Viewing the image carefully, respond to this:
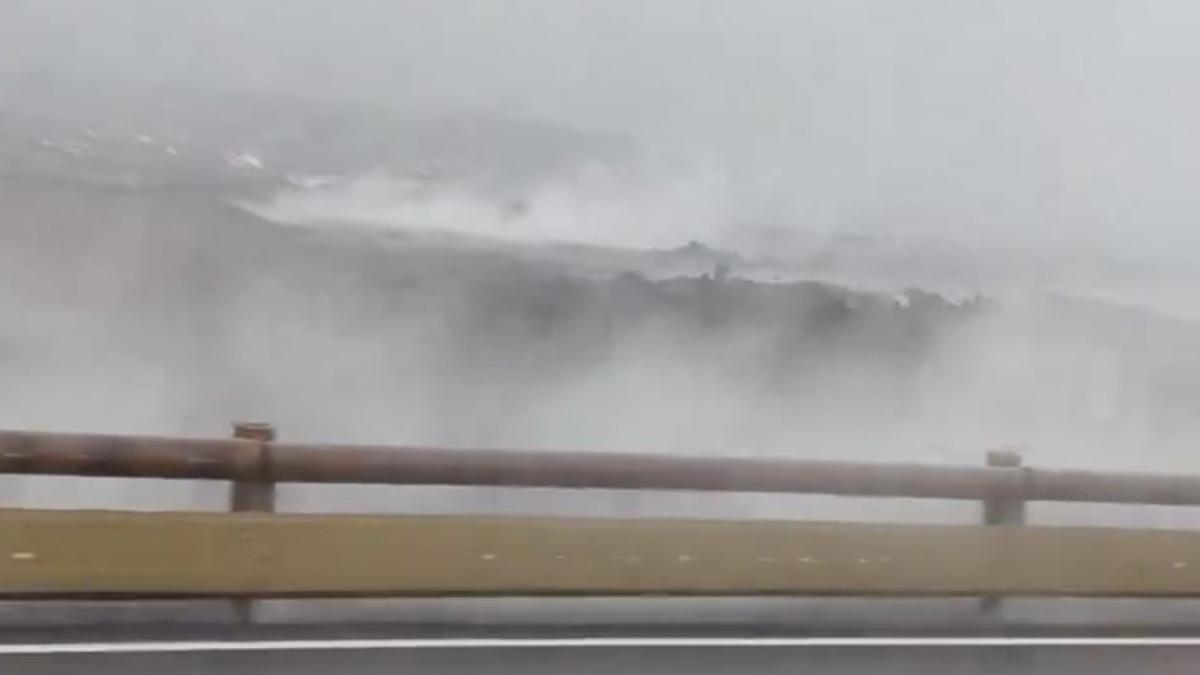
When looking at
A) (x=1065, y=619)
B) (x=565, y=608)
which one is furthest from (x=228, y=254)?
(x=1065, y=619)

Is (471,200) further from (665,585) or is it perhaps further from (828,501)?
(665,585)

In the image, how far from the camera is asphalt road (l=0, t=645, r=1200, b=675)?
615 centimetres

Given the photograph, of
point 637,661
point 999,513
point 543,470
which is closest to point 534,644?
point 637,661

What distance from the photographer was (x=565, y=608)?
756 centimetres

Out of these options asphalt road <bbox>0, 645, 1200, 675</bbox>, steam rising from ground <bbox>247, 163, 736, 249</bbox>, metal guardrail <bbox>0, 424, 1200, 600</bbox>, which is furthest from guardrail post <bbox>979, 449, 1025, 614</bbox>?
steam rising from ground <bbox>247, 163, 736, 249</bbox>

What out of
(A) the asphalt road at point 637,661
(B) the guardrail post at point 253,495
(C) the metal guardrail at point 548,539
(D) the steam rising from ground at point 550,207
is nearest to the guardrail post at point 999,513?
(C) the metal guardrail at point 548,539

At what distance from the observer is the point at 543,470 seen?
7277 millimetres

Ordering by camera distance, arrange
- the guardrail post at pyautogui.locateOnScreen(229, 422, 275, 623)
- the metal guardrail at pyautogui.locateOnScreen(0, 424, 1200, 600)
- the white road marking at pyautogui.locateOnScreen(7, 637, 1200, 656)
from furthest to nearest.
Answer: the guardrail post at pyautogui.locateOnScreen(229, 422, 275, 623), the metal guardrail at pyautogui.locateOnScreen(0, 424, 1200, 600), the white road marking at pyautogui.locateOnScreen(7, 637, 1200, 656)

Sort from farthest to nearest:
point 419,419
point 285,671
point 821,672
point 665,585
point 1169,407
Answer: point 1169,407 → point 419,419 → point 665,585 → point 821,672 → point 285,671

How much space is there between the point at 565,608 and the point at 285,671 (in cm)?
181

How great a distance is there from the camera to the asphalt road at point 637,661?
615 centimetres

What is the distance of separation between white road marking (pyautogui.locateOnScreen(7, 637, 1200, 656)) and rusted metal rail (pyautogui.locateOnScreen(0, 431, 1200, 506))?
2.56ft

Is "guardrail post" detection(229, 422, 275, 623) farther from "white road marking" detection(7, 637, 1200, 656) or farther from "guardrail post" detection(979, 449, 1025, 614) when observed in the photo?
"guardrail post" detection(979, 449, 1025, 614)

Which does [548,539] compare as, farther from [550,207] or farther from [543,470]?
[550,207]
